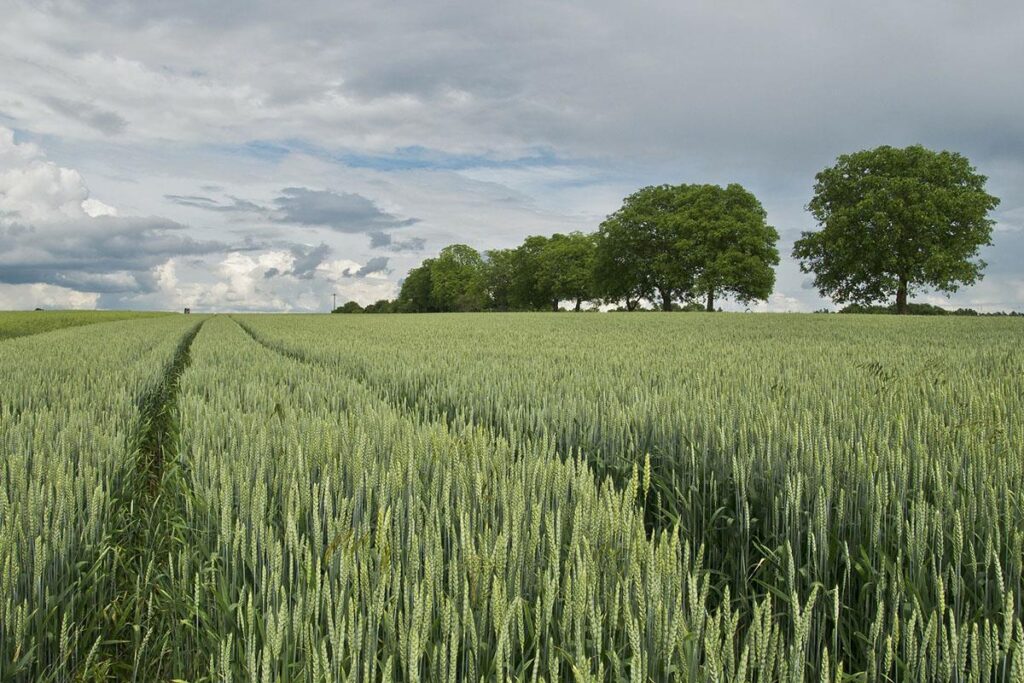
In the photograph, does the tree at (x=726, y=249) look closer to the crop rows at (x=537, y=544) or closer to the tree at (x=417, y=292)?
the crop rows at (x=537, y=544)

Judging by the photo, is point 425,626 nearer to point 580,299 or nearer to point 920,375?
point 920,375

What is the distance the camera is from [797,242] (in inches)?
1679

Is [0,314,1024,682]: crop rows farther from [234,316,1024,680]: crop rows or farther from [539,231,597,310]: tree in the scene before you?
[539,231,597,310]: tree

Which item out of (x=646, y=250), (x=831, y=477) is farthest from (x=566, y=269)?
(x=831, y=477)

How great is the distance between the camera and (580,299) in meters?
71.6

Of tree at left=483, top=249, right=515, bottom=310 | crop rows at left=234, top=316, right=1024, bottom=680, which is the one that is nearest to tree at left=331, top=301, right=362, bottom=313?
tree at left=483, top=249, right=515, bottom=310

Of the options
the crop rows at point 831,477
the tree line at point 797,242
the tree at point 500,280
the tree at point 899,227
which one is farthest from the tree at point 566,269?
the crop rows at point 831,477

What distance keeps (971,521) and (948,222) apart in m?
43.1

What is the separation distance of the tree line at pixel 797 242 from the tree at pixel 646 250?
9 centimetres

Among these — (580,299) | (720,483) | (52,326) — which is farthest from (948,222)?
(52,326)

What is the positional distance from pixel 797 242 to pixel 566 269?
30.0 m

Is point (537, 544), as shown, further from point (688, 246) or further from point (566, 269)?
point (566, 269)

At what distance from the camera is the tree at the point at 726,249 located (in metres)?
47.7

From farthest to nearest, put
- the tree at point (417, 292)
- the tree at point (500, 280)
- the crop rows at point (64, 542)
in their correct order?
1. the tree at point (417, 292)
2. the tree at point (500, 280)
3. the crop rows at point (64, 542)
